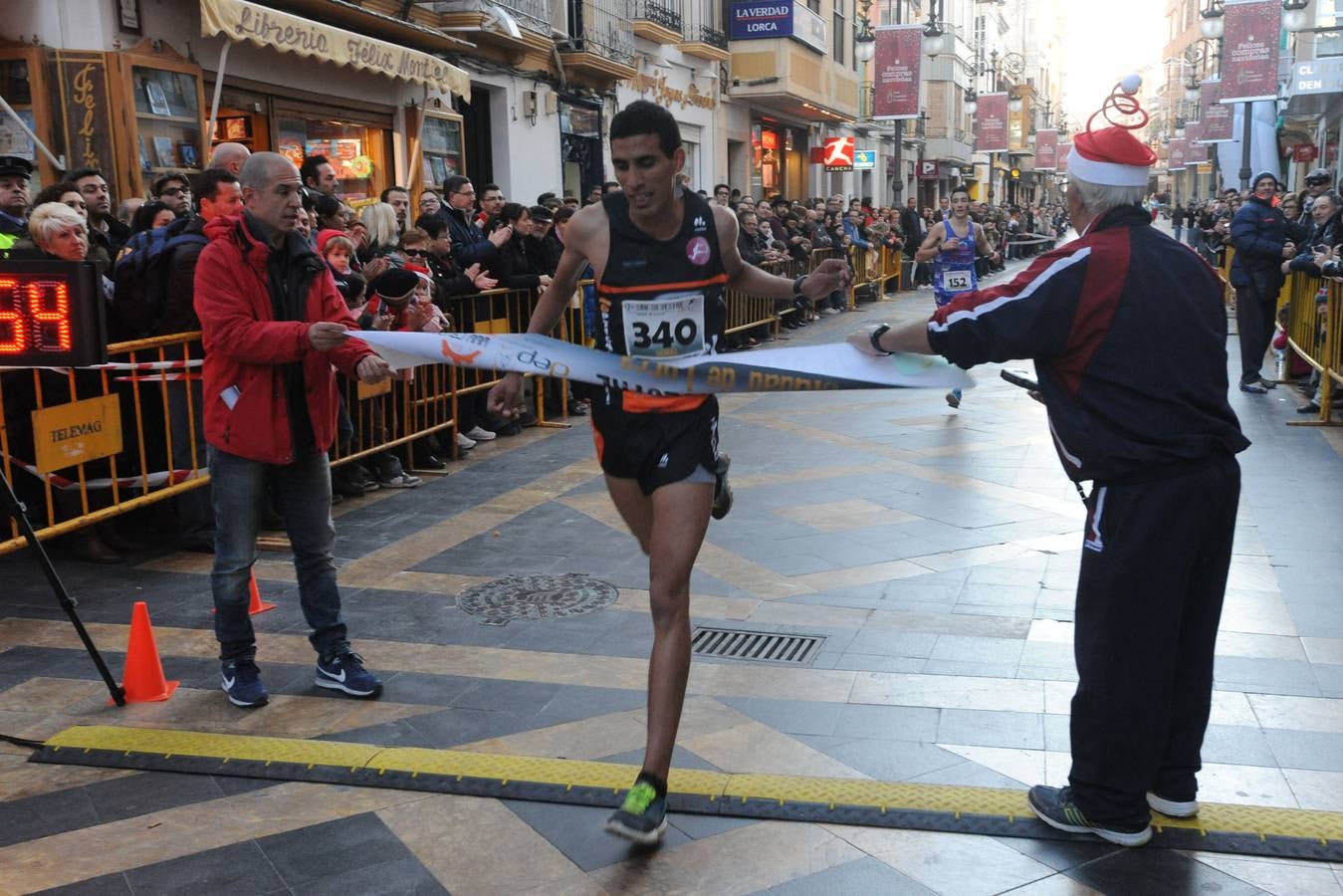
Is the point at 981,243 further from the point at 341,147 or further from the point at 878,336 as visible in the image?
the point at 878,336

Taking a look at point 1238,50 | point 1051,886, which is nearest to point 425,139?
point 1051,886

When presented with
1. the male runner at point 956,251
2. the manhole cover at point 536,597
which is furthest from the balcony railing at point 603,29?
the manhole cover at point 536,597

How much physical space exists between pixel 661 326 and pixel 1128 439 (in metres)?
1.38

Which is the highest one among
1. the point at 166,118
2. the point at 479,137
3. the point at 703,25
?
the point at 703,25

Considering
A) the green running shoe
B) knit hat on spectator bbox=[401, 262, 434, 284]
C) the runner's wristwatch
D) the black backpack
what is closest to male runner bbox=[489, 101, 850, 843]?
the green running shoe

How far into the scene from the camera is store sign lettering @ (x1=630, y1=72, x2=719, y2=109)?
22328 mm

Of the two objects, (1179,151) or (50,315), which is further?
(1179,151)

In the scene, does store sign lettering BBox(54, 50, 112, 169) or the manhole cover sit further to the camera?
store sign lettering BBox(54, 50, 112, 169)

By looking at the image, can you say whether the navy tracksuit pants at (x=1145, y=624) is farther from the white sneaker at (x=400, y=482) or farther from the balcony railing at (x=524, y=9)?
the balcony railing at (x=524, y=9)

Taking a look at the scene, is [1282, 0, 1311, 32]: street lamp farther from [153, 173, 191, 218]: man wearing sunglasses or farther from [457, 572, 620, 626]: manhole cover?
[457, 572, 620, 626]: manhole cover

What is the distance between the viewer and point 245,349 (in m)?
4.28

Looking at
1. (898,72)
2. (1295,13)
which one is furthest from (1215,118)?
(898,72)

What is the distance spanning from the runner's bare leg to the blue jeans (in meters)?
1.68

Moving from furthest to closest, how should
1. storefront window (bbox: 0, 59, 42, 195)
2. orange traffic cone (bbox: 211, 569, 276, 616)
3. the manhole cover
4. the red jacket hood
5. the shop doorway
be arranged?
the shop doorway < storefront window (bbox: 0, 59, 42, 195) < orange traffic cone (bbox: 211, 569, 276, 616) < the manhole cover < the red jacket hood
